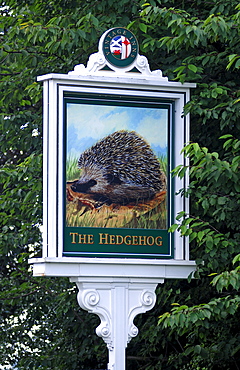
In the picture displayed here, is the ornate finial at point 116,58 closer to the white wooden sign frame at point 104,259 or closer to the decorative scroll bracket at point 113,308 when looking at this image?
the white wooden sign frame at point 104,259

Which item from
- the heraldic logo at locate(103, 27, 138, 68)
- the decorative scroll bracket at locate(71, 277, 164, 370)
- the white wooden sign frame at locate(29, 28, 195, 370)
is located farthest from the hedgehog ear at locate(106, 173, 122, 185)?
the heraldic logo at locate(103, 27, 138, 68)

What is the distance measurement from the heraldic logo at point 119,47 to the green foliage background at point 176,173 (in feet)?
1.78

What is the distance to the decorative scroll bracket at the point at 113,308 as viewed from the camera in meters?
6.94

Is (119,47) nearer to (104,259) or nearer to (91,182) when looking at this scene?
(91,182)

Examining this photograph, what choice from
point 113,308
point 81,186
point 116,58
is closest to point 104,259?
point 113,308

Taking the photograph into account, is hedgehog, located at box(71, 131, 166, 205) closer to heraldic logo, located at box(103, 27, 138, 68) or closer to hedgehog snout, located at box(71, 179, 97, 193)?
hedgehog snout, located at box(71, 179, 97, 193)

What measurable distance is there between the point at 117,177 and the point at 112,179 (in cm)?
5

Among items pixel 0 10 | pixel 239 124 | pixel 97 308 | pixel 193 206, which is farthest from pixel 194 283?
pixel 0 10

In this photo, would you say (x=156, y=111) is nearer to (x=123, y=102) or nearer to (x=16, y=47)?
(x=123, y=102)

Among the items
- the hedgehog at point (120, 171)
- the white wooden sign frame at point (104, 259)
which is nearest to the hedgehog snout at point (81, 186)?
the hedgehog at point (120, 171)

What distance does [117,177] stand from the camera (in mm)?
7160

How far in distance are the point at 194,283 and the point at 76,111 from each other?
3604 millimetres

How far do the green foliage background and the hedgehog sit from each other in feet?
1.05

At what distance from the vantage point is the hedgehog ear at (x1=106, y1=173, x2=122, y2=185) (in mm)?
7125
